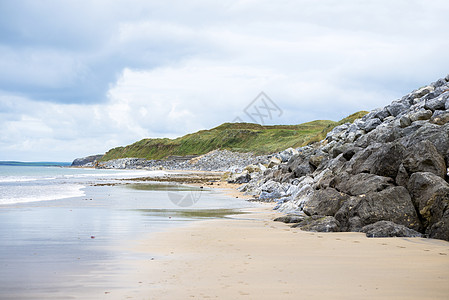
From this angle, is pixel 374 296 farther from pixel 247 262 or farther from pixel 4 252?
pixel 4 252

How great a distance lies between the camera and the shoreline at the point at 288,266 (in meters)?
5.60

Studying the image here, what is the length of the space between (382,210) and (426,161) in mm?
2472

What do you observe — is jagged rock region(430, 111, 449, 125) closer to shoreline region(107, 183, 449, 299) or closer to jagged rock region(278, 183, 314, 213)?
jagged rock region(278, 183, 314, 213)

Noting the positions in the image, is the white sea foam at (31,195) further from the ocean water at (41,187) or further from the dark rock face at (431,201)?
the dark rock face at (431,201)

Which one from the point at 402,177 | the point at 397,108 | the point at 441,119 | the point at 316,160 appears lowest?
the point at 402,177

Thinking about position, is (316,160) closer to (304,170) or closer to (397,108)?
(304,170)

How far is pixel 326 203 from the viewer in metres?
12.6

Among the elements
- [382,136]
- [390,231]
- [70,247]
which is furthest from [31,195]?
[390,231]

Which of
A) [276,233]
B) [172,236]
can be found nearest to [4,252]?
[172,236]

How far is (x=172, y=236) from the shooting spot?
416 inches

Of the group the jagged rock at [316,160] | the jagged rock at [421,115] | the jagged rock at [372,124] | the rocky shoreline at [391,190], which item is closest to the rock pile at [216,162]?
the jagged rock at [372,124]

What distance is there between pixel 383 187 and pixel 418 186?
1385 mm

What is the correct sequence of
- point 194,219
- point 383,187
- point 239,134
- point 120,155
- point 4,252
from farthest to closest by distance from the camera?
1. point 120,155
2. point 239,134
3. point 194,219
4. point 383,187
5. point 4,252

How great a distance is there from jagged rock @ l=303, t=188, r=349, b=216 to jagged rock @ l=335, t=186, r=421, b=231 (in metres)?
1.05
